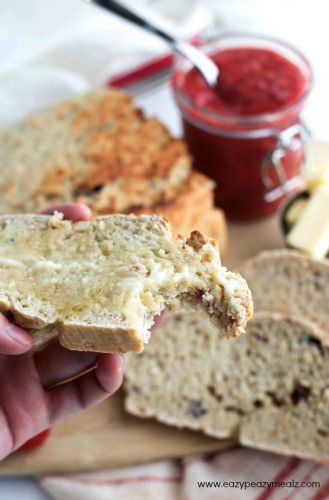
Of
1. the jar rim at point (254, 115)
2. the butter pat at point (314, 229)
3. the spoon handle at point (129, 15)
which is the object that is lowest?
the butter pat at point (314, 229)

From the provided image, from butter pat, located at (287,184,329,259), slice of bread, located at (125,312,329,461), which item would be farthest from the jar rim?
slice of bread, located at (125,312,329,461)

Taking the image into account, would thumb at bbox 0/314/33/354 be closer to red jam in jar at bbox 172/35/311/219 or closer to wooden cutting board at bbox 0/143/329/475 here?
wooden cutting board at bbox 0/143/329/475

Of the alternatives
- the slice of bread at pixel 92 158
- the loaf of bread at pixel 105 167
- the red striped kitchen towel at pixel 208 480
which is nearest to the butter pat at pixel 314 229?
the loaf of bread at pixel 105 167

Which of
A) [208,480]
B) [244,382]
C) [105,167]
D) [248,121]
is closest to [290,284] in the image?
[244,382]

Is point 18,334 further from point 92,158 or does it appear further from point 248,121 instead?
point 248,121

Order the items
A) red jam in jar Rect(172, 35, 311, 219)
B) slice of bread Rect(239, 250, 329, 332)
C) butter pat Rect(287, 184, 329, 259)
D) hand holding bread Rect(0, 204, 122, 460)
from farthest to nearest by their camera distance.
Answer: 1. red jam in jar Rect(172, 35, 311, 219)
2. butter pat Rect(287, 184, 329, 259)
3. slice of bread Rect(239, 250, 329, 332)
4. hand holding bread Rect(0, 204, 122, 460)

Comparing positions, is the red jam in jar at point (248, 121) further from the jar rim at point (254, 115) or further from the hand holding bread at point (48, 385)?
the hand holding bread at point (48, 385)
